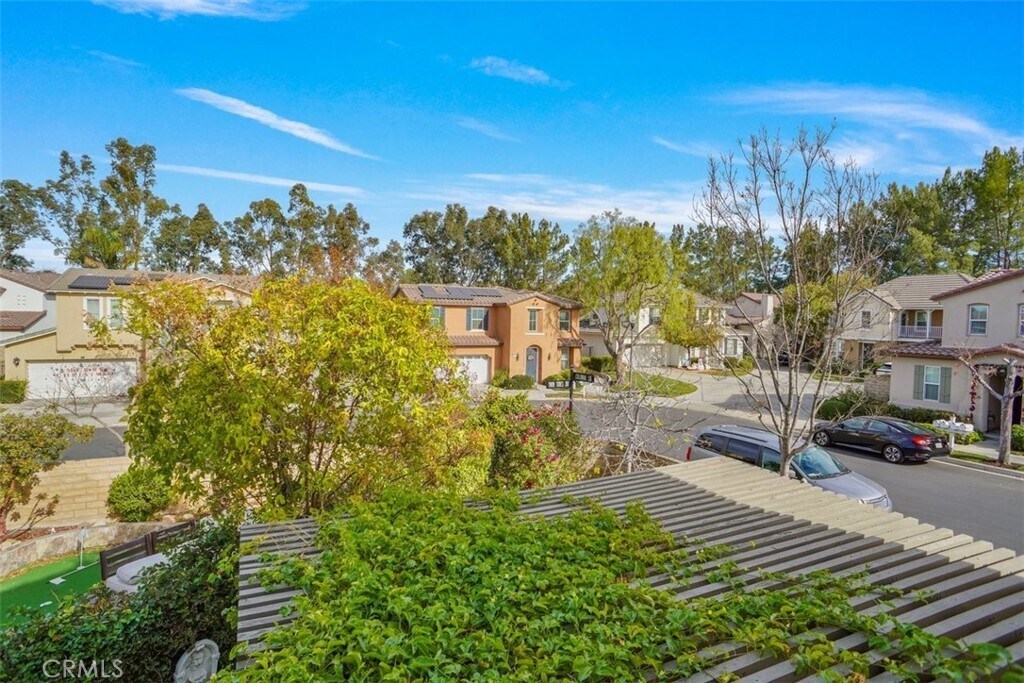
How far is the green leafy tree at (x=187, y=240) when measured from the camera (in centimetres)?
4381

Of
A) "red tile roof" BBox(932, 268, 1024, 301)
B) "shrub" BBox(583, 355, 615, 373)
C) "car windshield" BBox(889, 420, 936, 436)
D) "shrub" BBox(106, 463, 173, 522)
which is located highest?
"red tile roof" BBox(932, 268, 1024, 301)

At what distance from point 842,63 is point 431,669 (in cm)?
1141

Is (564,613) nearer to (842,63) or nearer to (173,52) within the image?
(842,63)

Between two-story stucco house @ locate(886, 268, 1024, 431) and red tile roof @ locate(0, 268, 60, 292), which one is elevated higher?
red tile roof @ locate(0, 268, 60, 292)

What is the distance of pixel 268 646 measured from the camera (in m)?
3.76

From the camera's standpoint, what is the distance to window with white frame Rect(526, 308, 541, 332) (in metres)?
34.2

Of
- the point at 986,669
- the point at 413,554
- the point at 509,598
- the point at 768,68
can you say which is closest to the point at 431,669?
the point at 509,598

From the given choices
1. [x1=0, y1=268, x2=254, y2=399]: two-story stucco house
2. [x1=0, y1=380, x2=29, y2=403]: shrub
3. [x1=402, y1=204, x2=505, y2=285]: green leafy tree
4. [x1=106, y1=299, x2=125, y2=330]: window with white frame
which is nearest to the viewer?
[x1=106, y1=299, x2=125, y2=330]: window with white frame

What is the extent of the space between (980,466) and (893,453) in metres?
2.34

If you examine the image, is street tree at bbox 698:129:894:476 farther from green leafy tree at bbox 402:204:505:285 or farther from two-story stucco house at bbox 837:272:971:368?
green leafy tree at bbox 402:204:505:285

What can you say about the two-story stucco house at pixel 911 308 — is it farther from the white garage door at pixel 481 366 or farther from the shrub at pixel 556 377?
the white garage door at pixel 481 366

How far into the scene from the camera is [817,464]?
40.9 ft

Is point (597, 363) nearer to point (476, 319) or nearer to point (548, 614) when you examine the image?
point (476, 319)

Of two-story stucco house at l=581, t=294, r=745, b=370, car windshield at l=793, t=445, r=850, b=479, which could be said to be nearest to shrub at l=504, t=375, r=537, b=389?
two-story stucco house at l=581, t=294, r=745, b=370
